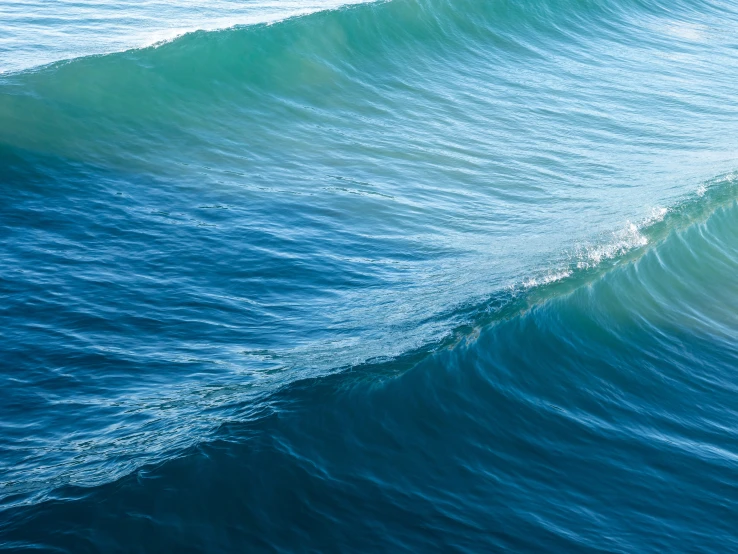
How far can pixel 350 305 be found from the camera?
14.5m

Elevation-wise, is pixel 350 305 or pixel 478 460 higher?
pixel 350 305

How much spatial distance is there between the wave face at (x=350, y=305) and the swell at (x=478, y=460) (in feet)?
0.12

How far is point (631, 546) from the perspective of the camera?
957 centimetres

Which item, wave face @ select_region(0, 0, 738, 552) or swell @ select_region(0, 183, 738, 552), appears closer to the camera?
swell @ select_region(0, 183, 738, 552)

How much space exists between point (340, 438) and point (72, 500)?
10.8ft

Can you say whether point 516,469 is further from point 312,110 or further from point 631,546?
point 312,110

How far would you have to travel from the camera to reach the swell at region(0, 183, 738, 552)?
30.2 feet

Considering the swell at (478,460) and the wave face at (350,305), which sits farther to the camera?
the wave face at (350,305)

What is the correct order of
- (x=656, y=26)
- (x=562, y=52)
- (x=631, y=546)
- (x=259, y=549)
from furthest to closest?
(x=656, y=26), (x=562, y=52), (x=631, y=546), (x=259, y=549)

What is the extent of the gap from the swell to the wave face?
0.04 m

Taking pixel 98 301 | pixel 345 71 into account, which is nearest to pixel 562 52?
pixel 345 71

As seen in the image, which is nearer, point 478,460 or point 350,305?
point 478,460

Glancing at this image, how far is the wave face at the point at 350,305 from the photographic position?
9.77 meters

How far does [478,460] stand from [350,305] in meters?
4.50
